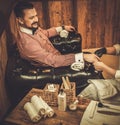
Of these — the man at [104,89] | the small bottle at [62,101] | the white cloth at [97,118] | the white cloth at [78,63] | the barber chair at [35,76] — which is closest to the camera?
the white cloth at [97,118]

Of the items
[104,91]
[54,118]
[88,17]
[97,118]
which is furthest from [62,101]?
[88,17]

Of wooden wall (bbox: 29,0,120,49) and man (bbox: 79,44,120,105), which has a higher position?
wooden wall (bbox: 29,0,120,49)

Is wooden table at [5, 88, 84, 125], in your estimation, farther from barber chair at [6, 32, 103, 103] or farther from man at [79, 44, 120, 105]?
barber chair at [6, 32, 103, 103]

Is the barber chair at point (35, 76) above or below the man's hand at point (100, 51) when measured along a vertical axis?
below

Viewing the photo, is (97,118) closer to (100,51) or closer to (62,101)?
(62,101)

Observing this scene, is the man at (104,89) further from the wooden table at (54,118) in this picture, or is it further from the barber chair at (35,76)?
the wooden table at (54,118)

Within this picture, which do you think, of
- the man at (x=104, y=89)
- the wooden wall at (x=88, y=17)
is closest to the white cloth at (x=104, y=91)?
the man at (x=104, y=89)

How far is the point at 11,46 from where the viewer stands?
340cm

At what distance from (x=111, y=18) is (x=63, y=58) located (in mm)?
853

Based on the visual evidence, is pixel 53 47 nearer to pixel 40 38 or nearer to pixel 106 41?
pixel 40 38

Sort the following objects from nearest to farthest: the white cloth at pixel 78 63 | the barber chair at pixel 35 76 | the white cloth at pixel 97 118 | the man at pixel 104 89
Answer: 1. the white cloth at pixel 97 118
2. the man at pixel 104 89
3. the barber chair at pixel 35 76
4. the white cloth at pixel 78 63

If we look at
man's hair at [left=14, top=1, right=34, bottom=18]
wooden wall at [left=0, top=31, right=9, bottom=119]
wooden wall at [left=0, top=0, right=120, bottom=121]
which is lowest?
wooden wall at [left=0, top=31, right=9, bottom=119]

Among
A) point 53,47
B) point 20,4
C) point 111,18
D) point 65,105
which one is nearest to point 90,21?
point 111,18

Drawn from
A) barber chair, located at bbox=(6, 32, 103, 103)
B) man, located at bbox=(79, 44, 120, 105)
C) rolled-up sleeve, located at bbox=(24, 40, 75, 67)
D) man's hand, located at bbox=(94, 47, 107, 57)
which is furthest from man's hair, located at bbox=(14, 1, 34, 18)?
man, located at bbox=(79, 44, 120, 105)
